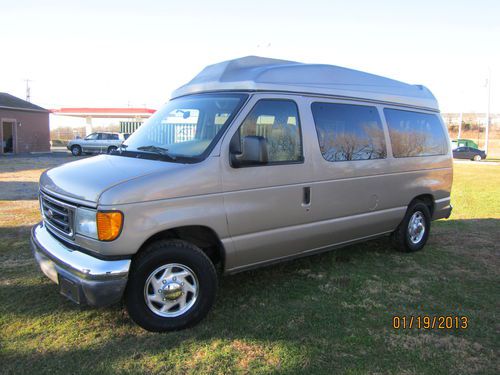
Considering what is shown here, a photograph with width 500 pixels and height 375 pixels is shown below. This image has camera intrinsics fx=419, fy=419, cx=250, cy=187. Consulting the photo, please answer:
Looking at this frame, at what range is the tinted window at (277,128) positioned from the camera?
393cm

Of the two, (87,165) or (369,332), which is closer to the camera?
(369,332)

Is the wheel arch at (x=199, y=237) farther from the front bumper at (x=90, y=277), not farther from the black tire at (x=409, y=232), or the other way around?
the black tire at (x=409, y=232)

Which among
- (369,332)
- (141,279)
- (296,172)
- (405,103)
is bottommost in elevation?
(369,332)

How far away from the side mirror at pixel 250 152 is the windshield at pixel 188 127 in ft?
0.75

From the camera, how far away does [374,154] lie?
5.16 m

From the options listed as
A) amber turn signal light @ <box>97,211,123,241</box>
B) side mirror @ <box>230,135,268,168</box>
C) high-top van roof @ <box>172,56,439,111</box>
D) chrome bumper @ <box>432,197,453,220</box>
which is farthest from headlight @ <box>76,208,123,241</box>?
chrome bumper @ <box>432,197,453,220</box>

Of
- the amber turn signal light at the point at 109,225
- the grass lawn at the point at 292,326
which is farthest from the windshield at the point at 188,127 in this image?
the grass lawn at the point at 292,326

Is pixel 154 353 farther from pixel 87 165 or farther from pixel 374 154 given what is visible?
pixel 374 154

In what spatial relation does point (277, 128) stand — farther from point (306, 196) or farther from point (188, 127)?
point (188, 127)

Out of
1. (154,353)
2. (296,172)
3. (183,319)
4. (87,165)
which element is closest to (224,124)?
(296,172)

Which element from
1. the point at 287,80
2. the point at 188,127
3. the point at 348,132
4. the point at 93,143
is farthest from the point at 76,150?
the point at 287,80

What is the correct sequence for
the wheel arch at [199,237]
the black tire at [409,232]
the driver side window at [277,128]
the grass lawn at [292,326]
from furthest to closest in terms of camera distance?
the black tire at [409,232]
the driver side window at [277,128]
the wheel arch at [199,237]
the grass lawn at [292,326]

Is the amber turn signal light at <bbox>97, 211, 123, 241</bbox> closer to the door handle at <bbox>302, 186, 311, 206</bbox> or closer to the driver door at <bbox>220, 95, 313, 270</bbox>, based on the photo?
the driver door at <bbox>220, 95, 313, 270</bbox>

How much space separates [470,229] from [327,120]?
4.40m
